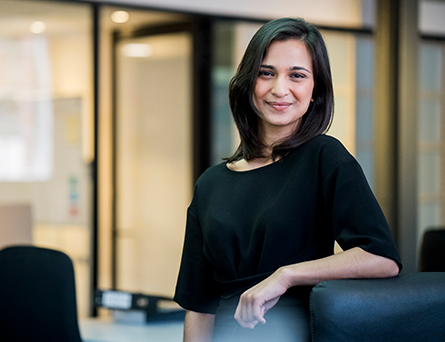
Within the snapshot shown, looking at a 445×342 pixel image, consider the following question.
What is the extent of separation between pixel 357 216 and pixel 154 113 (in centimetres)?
376

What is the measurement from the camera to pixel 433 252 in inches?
87.6

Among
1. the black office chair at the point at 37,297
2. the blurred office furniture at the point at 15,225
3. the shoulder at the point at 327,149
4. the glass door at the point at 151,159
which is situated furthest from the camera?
the glass door at the point at 151,159

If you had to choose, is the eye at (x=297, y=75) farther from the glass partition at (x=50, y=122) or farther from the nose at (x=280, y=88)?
the glass partition at (x=50, y=122)

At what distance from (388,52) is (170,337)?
2576mm

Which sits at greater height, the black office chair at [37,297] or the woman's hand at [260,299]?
the woman's hand at [260,299]

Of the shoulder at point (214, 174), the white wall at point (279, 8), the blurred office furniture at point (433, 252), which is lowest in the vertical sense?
the blurred office furniture at point (433, 252)

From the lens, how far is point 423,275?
→ 1.34m

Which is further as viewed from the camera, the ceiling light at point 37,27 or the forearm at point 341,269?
the ceiling light at point 37,27

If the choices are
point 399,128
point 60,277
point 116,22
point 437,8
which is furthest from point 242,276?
point 437,8

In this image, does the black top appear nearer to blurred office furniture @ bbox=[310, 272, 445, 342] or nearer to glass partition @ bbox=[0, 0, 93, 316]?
blurred office furniture @ bbox=[310, 272, 445, 342]

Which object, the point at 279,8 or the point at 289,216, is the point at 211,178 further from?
the point at 279,8

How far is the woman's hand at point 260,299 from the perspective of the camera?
1260 millimetres

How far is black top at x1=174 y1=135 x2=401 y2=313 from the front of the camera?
127cm


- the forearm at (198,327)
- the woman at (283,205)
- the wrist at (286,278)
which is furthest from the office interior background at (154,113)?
the wrist at (286,278)
